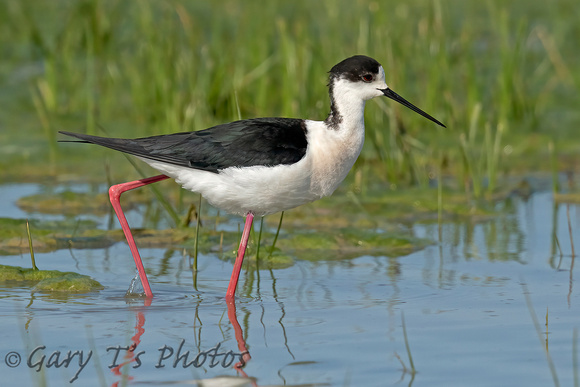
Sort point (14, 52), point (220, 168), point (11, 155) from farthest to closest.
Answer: point (14, 52)
point (11, 155)
point (220, 168)

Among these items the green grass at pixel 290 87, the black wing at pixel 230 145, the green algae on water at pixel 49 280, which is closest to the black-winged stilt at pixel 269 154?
the black wing at pixel 230 145

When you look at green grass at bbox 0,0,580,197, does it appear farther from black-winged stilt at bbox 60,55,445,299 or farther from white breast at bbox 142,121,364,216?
white breast at bbox 142,121,364,216

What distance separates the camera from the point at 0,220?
614cm

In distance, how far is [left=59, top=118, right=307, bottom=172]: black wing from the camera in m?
4.92

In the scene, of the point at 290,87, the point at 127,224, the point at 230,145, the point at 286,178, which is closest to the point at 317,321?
the point at 286,178

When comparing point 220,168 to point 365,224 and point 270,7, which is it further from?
point 270,7

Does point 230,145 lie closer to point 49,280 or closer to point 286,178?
point 286,178

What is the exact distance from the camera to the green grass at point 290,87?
7691mm

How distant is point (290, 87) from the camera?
313 inches

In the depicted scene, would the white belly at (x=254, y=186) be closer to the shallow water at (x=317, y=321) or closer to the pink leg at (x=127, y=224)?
the pink leg at (x=127, y=224)

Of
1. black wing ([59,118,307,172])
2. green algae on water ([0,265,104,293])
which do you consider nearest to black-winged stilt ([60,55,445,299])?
black wing ([59,118,307,172])

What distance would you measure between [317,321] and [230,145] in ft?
3.53

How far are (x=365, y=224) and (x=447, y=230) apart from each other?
0.53m

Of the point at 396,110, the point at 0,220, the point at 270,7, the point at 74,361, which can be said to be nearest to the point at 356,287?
the point at 74,361
